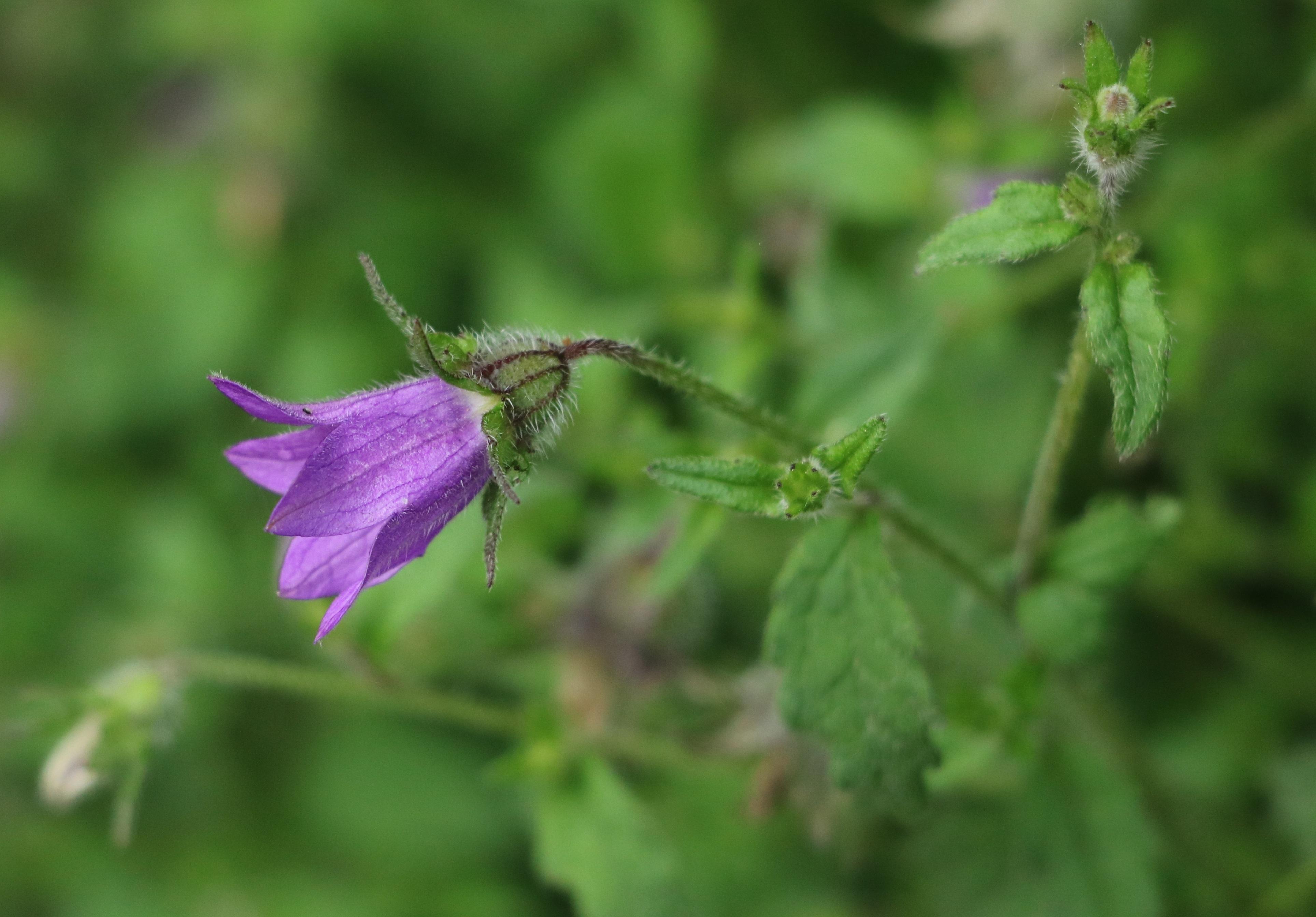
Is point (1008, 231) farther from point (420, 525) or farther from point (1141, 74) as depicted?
point (420, 525)

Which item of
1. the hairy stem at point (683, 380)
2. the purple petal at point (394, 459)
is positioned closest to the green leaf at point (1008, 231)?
the hairy stem at point (683, 380)

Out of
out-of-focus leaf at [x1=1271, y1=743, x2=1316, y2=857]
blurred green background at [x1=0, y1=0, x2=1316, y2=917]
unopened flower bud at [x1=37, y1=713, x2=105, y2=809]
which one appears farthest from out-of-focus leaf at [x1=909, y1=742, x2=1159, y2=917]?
unopened flower bud at [x1=37, y1=713, x2=105, y2=809]

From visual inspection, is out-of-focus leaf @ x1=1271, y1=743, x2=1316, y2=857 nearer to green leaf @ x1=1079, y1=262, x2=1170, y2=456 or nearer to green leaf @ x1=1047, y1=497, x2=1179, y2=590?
green leaf @ x1=1047, y1=497, x2=1179, y2=590

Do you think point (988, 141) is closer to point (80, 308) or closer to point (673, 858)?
point (673, 858)

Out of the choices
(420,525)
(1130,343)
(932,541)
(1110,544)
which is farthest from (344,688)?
(1130,343)

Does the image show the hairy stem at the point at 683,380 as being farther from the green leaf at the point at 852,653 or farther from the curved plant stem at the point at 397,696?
the curved plant stem at the point at 397,696

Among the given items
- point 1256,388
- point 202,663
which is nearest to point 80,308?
point 202,663

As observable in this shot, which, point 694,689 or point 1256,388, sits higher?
point 1256,388
